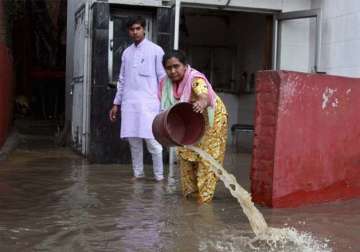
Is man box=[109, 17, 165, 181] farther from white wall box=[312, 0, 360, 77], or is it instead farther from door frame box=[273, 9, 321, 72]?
door frame box=[273, 9, 321, 72]

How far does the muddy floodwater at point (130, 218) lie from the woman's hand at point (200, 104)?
878 mm

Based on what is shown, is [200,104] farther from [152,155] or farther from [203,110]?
[152,155]

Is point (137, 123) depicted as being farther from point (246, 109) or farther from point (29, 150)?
point (246, 109)

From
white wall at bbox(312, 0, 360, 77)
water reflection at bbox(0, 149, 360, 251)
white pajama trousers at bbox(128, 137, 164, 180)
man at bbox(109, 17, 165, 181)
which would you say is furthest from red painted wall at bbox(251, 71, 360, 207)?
white wall at bbox(312, 0, 360, 77)

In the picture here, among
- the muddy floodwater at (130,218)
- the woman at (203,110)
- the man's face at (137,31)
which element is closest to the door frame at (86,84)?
the muddy floodwater at (130,218)

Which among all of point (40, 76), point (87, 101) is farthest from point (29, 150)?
point (40, 76)

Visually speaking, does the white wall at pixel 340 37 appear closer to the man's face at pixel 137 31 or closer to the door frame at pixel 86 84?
the man's face at pixel 137 31

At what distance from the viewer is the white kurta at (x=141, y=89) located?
24.1 ft

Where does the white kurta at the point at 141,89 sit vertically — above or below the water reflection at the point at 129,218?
above

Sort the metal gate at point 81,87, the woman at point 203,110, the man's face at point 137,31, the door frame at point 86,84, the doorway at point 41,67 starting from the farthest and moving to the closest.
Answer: the doorway at point 41,67 → the metal gate at point 81,87 → the door frame at point 86,84 → the man's face at point 137,31 → the woman at point 203,110

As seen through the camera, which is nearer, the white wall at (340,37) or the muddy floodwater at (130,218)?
the muddy floodwater at (130,218)

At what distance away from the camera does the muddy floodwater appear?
14.8 feet

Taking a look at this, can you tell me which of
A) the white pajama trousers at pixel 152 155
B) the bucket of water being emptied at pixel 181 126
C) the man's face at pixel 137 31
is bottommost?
the white pajama trousers at pixel 152 155

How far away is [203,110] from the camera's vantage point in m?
5.60
